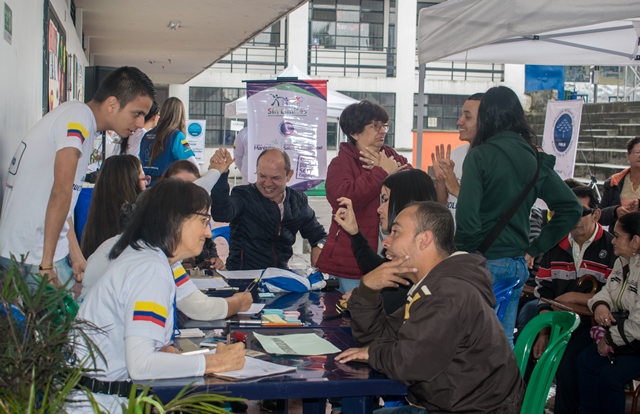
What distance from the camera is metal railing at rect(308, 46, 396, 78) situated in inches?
1150

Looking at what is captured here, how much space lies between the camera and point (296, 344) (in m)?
2.76

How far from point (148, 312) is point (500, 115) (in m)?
2.33

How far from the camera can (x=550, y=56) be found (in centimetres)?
762

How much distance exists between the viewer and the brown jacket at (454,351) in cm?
232

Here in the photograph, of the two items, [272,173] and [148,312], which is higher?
[272,173]

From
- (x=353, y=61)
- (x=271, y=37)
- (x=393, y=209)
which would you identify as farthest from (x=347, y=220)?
(x=353, y=61)

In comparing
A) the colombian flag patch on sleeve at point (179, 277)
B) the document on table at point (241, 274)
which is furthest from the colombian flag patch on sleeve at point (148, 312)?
the document on table at point (241, 274)

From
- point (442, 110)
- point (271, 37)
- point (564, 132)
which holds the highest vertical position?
point (271, 37)

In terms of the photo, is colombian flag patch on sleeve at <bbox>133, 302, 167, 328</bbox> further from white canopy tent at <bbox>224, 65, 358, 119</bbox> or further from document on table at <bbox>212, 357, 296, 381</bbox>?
white canopy tent at <bbox>224, 65, 358, 119</bbox>

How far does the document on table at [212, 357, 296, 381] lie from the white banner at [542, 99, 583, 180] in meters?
6.22

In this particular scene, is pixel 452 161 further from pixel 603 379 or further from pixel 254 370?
pixel 254 370

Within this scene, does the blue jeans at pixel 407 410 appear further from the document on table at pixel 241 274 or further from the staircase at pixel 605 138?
the staircase at pixel 605 138

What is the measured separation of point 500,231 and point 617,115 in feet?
43.4

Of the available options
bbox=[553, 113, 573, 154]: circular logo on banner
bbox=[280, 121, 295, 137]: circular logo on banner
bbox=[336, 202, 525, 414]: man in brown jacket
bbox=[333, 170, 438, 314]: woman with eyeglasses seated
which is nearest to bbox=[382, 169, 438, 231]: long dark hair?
bbox=[333, 170, 438, 314]: woman with eyeglasses seated
